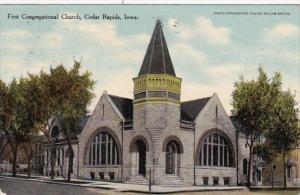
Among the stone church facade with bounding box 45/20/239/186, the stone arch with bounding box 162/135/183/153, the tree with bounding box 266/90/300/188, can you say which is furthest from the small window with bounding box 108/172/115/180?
the tree with bounding box 266/90/300/188

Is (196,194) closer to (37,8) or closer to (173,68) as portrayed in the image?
(173,68)

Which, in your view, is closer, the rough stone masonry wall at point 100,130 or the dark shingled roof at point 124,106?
the dark shingled roof at point 124,106

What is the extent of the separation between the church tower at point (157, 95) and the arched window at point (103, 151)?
3.65m

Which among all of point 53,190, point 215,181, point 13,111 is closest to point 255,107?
point 215,181

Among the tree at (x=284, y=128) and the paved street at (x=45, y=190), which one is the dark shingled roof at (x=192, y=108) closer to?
the tree at (x=284, y=128)

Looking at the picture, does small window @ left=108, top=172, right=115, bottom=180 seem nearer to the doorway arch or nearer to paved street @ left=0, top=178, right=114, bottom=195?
the doorway arch

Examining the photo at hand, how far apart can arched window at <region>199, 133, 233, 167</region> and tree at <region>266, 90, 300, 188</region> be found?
3.05m

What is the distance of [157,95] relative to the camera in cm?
2983

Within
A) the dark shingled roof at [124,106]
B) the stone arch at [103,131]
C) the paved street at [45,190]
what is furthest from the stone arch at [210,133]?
the paved street at [45,190]

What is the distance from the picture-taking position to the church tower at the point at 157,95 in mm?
28484

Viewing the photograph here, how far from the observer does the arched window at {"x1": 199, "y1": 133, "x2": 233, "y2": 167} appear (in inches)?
1329

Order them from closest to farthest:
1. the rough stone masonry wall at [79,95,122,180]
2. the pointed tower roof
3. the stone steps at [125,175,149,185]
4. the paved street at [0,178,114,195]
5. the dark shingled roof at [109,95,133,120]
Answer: the pointed tower roof
the paved street at [0,178,114,195]
the stone steps at [125,175,149,185]
the dark shingled roof at [109,95,133,120]
the rough stone masonry wall at [79,95,122,180]
